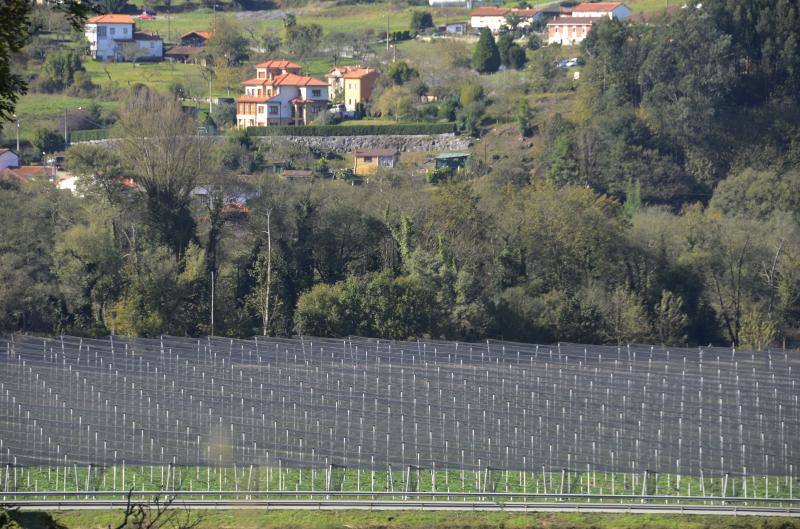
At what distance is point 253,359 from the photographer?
2509cm

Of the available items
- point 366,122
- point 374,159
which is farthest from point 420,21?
point 374,159

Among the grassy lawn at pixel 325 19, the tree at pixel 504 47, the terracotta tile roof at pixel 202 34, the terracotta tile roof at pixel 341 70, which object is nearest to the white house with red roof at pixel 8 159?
the terracotta tile roof at pixel 341 70

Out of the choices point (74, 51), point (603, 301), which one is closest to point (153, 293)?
point (603, 301)

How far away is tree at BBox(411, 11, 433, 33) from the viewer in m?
69.1

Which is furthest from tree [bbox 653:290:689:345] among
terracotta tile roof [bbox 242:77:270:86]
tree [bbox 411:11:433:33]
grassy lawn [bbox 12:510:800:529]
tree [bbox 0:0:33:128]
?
tree [bbox 411:11:433:33]

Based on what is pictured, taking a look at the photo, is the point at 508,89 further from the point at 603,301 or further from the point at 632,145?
the point at 603,301

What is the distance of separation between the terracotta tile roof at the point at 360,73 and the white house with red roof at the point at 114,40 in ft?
33.2

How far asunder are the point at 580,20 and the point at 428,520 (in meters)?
50.7

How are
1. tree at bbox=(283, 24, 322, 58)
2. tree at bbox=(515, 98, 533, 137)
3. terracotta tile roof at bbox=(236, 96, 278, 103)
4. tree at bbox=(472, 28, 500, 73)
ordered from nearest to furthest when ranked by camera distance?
tree at bbox=(515, 98, 533, 137)
terracotta tile roof at bbox=(236, 96, 278, 103)
tree at bbox=(472, 28, 500, 73)
tree at bbox=(283, 24, 322, 58)

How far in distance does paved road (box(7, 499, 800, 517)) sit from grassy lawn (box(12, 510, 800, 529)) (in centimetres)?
14

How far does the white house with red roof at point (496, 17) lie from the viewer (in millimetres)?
68875

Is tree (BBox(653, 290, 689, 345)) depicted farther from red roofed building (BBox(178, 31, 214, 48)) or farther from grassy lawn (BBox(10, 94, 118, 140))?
red roofed building (BBox(178, 31, 214, 48))

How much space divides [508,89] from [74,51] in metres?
18.9

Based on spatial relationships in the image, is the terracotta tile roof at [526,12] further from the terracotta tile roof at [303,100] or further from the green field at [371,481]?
the green field at [371,481]
